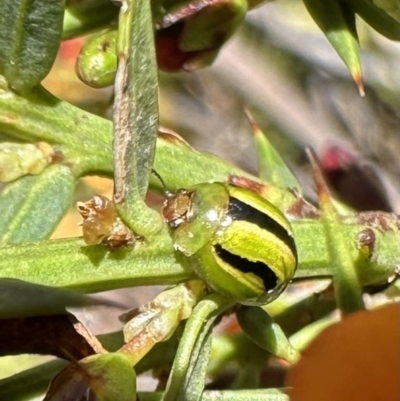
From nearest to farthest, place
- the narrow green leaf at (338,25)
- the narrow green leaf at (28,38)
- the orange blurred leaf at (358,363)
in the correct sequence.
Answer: the orange blurred leaf at (358,363) < the narrow green leaf at (28,38) < the narrow green leaf at (338,25)

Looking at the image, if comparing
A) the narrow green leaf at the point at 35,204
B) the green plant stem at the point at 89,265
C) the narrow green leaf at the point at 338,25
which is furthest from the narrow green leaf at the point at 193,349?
the narrow green leaf at the point at 338,25

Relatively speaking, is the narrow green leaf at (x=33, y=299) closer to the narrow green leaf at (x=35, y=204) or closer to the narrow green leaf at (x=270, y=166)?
the narrow green leaf at (x=35, y=204)

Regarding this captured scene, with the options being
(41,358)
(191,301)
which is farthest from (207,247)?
(41,358)

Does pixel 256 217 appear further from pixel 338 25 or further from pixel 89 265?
pixel 338 25

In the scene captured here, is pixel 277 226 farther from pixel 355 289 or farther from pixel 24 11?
pixel 24 11

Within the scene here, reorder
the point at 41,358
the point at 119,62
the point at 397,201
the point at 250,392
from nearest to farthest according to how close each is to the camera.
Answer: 1. the point at 119,62
2. the point at 250,392
3. the point at 41,358
4. the point at 397,201

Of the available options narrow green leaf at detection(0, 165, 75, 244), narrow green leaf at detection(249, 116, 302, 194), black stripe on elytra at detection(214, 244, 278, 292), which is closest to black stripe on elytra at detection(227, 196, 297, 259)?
black stripe on elytra at detection(214, 244, 278, 292)
